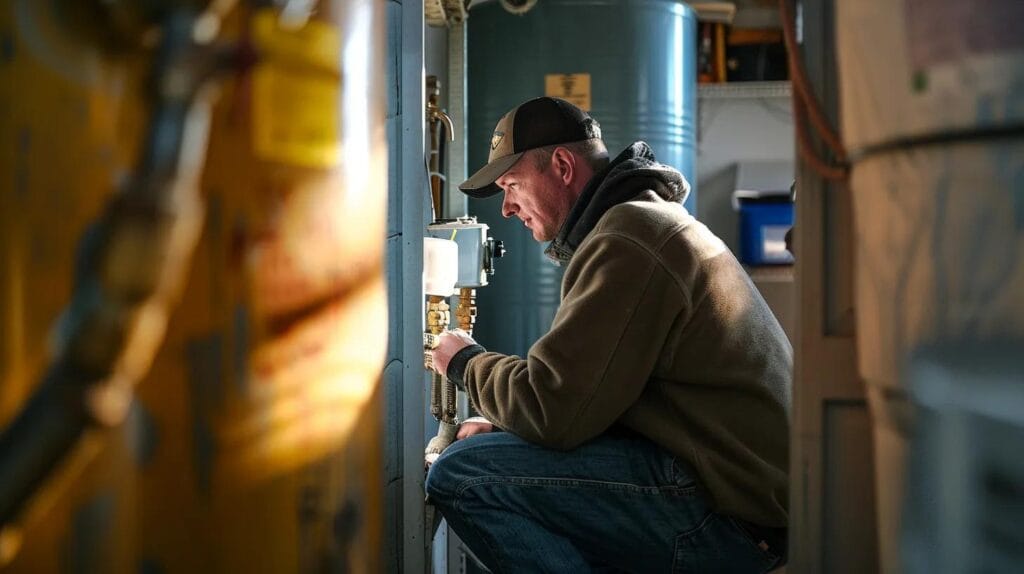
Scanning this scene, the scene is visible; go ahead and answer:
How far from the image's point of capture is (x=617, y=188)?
1.57 m

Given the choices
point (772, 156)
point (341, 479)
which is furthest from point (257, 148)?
point (772, 156)

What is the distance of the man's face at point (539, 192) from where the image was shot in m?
1.76

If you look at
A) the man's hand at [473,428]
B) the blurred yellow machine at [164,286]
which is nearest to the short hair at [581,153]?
the man's hand at [473,428]

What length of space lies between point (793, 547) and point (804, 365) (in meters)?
0.16

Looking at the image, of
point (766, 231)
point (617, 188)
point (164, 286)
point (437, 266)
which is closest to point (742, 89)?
point (766, 231)

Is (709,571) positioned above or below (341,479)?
below

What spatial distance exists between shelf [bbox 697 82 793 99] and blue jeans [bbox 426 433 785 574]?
9.30 ft

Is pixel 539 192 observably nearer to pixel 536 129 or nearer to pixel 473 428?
pixel 536 129

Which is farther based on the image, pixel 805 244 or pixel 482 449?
pixel 482 449

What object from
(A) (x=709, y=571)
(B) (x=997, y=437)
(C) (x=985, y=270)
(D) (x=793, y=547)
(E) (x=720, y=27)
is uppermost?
(E) (x=720, y=27)

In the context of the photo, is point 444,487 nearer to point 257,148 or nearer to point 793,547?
point 793,547

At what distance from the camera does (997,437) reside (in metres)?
0.57

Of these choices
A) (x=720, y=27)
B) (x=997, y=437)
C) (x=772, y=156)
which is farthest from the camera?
(x=772, y=156)

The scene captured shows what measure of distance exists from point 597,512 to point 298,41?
36.6 inches
